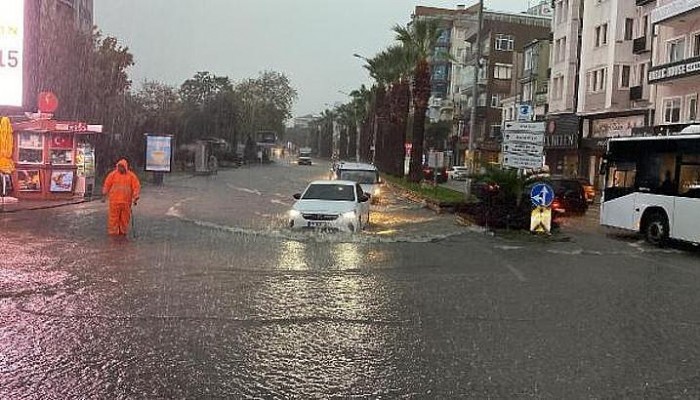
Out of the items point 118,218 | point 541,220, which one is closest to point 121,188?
point 118,218

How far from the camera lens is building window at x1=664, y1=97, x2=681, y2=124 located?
37594 millimetres

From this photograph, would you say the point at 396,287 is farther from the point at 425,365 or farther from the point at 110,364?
the point at 110,364

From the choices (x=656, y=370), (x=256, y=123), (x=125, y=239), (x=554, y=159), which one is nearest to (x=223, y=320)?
(x=656, y=370)

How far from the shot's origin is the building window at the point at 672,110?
37594 mm

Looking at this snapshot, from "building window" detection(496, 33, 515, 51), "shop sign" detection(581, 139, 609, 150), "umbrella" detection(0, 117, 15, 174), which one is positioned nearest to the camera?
"umbrella" detection(0, 117, 15, 174)

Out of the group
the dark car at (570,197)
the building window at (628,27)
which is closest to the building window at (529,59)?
the building window at (628,27)

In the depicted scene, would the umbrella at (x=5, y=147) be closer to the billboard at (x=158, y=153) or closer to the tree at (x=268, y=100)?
the billboard at (x=158, y=153)

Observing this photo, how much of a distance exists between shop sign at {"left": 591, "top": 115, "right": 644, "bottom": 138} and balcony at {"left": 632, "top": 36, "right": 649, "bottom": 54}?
386cm

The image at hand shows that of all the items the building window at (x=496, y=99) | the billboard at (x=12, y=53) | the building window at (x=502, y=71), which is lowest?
the billboard at (x=12, y=53)

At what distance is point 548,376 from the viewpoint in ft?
20.6

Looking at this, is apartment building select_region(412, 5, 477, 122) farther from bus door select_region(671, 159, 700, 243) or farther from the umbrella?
bus door select_region(671, 159, 700, 243)

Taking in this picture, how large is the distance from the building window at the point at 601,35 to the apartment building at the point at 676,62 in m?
6.86

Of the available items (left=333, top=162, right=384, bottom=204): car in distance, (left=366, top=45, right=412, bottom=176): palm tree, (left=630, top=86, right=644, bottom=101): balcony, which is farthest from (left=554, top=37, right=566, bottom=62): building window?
(left=333, top=162, right=384, bottom=204): car in distance

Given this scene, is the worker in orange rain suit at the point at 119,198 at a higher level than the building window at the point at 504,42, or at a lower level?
lower
